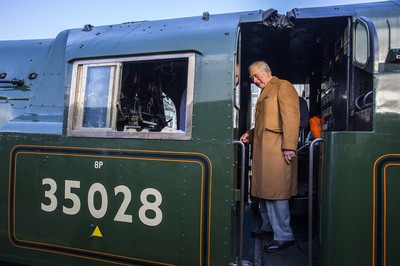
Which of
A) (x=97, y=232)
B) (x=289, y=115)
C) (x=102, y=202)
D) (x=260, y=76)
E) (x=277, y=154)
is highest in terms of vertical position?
(x=260, y=76)

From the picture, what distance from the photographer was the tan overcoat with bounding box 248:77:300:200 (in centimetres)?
247

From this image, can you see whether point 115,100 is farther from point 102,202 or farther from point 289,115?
point 289,115

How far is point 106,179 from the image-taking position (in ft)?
7.72

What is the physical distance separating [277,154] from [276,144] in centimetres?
8

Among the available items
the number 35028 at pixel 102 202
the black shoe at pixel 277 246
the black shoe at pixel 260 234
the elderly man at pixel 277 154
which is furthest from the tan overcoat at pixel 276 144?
the number 35028 at pixel 102 202

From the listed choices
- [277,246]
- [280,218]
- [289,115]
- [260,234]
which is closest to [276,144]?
[289,115]

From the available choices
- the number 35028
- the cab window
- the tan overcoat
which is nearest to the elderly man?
the tan overcoat

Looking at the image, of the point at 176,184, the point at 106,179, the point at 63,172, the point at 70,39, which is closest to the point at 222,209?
the point at 176,184

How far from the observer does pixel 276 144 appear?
251 cm

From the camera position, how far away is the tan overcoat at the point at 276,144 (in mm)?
2475

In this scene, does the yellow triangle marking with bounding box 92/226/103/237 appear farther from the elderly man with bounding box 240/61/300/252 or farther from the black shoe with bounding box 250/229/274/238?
the black shoe with bounding box 250/229/274/238

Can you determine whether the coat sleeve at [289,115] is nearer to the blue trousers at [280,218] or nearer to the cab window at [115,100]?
the blue trousers at [280,218]

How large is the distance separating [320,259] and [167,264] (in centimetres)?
106

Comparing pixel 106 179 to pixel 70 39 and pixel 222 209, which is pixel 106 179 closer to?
pixel 222 209
